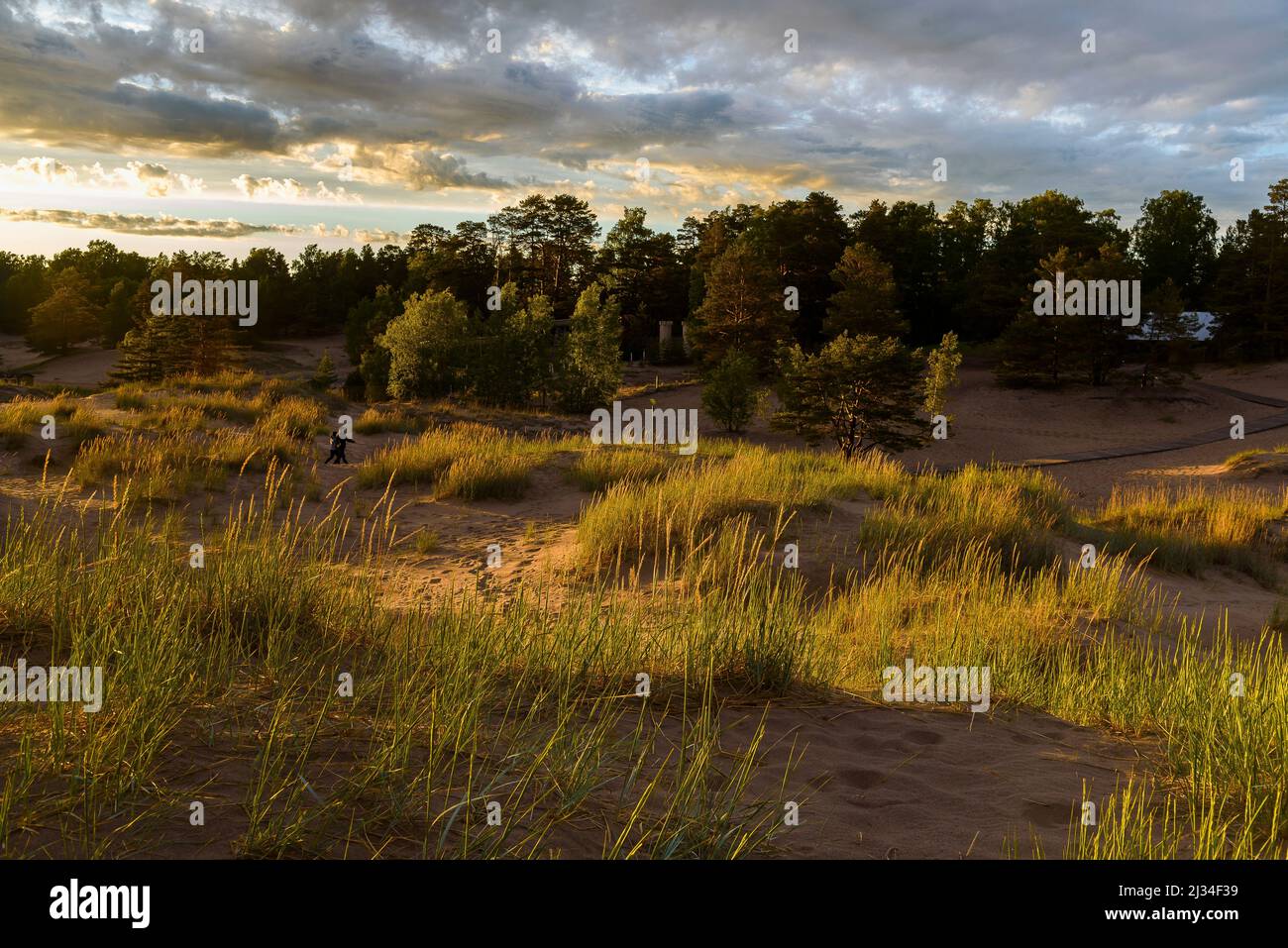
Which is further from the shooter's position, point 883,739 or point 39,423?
point 39,423

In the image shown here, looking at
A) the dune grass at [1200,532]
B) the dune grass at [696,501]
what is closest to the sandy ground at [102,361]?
the dune grass at [696,501]

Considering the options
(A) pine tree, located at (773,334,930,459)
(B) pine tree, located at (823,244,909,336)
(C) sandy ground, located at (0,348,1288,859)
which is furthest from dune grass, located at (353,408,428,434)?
(B) pine tree, located at (823,244,909,336)

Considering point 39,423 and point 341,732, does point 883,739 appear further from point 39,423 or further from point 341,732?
point 39,423

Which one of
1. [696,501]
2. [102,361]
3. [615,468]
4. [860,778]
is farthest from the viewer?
[102,361]

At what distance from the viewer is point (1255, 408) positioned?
129ft

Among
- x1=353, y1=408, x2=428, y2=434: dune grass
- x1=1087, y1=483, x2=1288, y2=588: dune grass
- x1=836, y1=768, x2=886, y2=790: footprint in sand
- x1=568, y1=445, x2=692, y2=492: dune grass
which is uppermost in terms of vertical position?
x1=353, y1=408, x2=428, y2=434: dune grass

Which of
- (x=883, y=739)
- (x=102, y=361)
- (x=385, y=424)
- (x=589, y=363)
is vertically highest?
(x=102, y=361)

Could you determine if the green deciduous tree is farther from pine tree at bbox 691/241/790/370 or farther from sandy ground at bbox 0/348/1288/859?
sandy ground at bbox 0/348/1288/859

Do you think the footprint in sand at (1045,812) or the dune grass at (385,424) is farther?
the dune grass at (385,424)

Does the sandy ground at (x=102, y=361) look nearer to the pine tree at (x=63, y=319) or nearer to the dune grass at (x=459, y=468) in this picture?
the pine tree at (x=63, y=319)

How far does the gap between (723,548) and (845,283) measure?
41091 millimetres

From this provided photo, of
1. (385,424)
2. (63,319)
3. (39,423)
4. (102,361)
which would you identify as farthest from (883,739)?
(63,319)
